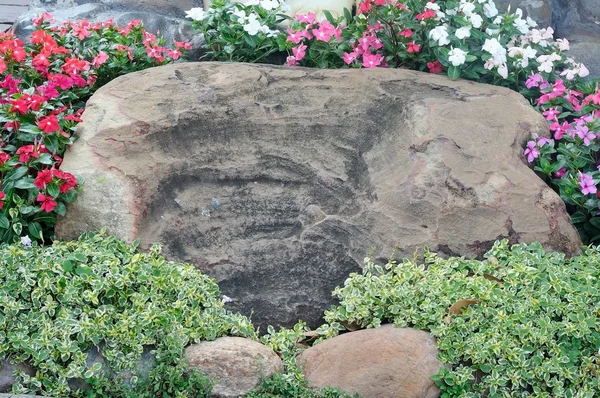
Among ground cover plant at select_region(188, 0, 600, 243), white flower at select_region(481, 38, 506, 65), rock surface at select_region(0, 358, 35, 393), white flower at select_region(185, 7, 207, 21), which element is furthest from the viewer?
white flower at select_region(185, 7, 207, 21)

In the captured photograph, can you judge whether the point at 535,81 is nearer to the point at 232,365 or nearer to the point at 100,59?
the point at 100,59

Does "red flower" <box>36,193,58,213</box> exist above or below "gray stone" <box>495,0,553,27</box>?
below

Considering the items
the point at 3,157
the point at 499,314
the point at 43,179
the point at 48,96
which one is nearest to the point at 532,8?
the point at 499,314

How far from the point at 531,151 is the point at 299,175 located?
4.41ft

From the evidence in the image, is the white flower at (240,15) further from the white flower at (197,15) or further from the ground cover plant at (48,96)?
the ground cover plant at (48,96)

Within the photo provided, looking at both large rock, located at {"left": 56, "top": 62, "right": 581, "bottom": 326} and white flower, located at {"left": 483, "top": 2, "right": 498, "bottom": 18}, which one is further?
white flower, located at {"left": 483, "top": 2, "right": 498, "bottom": 18}

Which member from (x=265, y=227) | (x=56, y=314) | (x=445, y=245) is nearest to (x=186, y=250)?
(x=265, y=227)

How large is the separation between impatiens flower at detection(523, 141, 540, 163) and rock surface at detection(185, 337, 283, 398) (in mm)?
2006

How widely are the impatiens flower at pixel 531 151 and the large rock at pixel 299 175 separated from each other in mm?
68

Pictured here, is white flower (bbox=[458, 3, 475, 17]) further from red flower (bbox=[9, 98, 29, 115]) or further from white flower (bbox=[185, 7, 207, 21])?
red flower (bbox=[9, 98, 29, 115])

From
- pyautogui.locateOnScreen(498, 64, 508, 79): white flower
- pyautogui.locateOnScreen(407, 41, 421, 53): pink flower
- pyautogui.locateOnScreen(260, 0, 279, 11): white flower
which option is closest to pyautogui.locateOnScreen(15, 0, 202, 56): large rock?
pyautogui.locateOnScreen(260, 0, 279, 11): white flower

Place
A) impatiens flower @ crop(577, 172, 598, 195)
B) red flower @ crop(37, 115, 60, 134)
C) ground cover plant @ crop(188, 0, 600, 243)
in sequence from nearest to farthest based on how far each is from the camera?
red flower @ crop(37, 115, 60, 134)
impatiens flower @ crop(577, 172, 598, 195)
ground cover plant @ crop(188, 0, 600, 243)

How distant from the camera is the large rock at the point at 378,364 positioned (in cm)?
336

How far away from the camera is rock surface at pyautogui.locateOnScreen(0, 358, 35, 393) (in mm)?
3256
